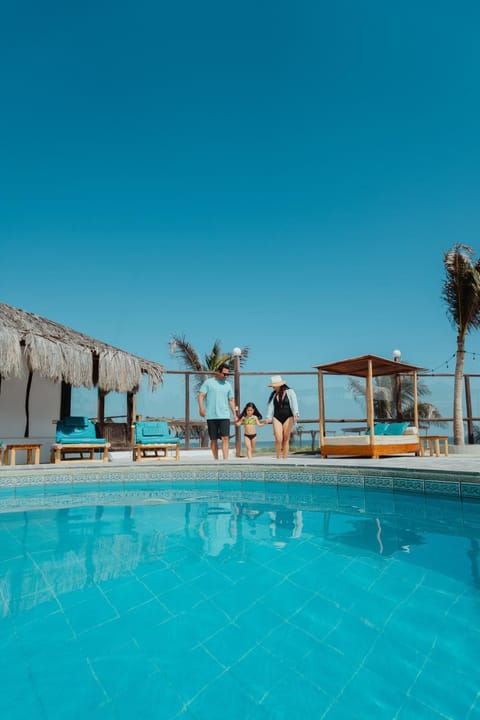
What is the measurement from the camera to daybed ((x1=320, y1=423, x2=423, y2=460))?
7.48m

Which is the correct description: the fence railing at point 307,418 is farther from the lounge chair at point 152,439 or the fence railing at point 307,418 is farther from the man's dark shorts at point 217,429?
the man's dark shorts at point 217,429

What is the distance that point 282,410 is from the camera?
747 centimetres

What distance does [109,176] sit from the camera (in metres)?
14.9

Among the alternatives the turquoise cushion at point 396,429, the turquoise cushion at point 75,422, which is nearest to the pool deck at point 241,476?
the turquoise cushion at point 396,429

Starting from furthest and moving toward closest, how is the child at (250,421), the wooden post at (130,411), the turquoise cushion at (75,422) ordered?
the wooden post at (130,411)
the child at (250,421)
the turquoise cushion at (75,422)

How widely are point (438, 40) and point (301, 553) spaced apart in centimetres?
1183

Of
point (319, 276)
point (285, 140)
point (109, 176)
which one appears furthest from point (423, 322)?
point (109, 176)

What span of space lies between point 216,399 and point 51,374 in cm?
315

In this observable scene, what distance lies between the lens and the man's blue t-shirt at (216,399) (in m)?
7.26

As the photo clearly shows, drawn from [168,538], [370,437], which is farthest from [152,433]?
[168,538]

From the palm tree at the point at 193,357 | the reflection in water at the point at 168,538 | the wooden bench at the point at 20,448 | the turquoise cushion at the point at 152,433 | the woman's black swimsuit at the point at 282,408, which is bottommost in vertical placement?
the reflection in water at the point at 168,538

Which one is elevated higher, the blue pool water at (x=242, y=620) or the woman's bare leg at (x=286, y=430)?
the woman's bare leg at (x=286, y=430)

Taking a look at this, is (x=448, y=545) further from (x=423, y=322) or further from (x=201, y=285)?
(x=423, y=322)

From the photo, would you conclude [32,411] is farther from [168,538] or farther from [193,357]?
[193,357]
